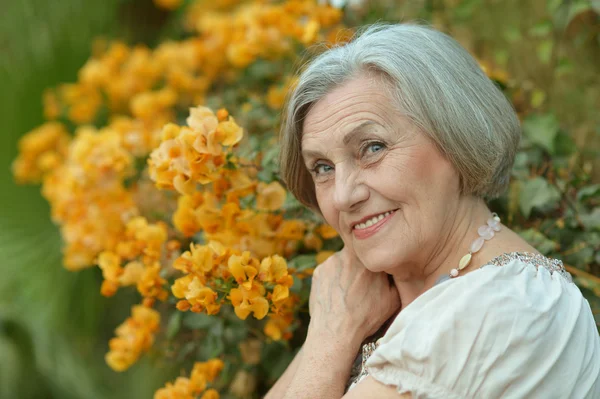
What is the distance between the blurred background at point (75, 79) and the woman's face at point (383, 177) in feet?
2.07

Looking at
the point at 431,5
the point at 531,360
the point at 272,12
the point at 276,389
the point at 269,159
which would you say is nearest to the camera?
the point at 531,360

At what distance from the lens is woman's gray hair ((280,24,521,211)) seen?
170 cm

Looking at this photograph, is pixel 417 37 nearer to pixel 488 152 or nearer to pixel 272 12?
pixel 488 152

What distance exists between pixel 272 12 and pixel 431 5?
1003 mm

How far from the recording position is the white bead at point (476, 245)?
1.77 meters

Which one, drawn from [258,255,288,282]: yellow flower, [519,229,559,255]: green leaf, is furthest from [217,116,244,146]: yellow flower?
[519,229,559,255]: green leaf

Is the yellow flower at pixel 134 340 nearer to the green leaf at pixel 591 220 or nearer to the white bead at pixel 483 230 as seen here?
the white bead at pixel 483 230

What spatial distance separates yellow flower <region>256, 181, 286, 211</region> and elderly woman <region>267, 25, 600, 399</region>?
17 centimetres

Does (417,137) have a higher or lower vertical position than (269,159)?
higher

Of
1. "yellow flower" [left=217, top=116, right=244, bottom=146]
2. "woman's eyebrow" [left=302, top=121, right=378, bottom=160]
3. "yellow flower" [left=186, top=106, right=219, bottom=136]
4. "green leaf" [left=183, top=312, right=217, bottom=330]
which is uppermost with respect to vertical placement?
"woman's eyebrow" [left=302, top=121, right=378, bottom=160]

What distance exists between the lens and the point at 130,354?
7.75 ft

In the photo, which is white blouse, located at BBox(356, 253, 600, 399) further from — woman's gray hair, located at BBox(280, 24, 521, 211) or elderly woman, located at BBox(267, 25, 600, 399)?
woman's gray hair, located at BBox(280, 24, 521, 211)

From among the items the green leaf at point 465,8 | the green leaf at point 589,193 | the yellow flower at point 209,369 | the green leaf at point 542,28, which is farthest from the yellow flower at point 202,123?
the green leaf at point 465,8

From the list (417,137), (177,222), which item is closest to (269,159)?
(177,222)
